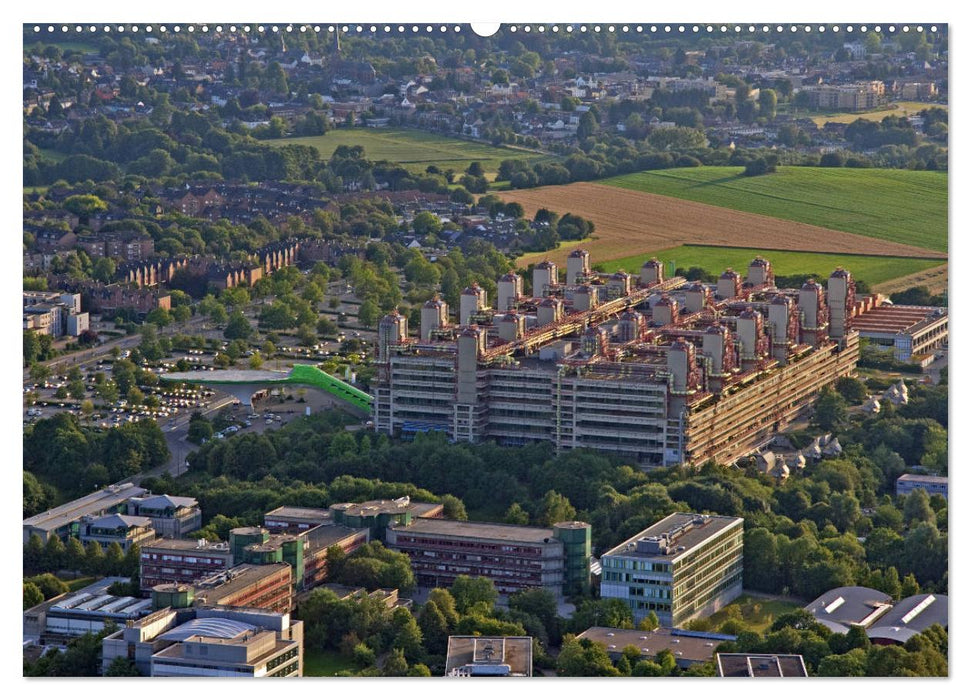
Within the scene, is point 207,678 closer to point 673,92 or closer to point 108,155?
point 673,92

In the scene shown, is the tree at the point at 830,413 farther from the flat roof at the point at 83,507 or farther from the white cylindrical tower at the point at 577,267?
the flat roof at the point at 83,507

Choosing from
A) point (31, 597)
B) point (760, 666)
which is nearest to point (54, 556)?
point (31, 597)

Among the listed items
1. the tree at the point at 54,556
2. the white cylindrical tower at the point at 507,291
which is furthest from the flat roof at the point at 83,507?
the white cylindrical tower at the point at 507,291

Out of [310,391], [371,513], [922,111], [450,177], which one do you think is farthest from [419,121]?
[371,513]

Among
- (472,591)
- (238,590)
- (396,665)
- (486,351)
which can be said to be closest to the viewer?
(396,665)

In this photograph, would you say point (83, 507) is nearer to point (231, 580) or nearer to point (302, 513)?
point (302, 513)

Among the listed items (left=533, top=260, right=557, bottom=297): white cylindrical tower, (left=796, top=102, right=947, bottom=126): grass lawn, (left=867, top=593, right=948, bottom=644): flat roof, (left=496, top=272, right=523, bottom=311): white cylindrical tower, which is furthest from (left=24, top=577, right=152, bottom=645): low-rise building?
(left=796, top=102, right=947, bottom=126): grass lawn
